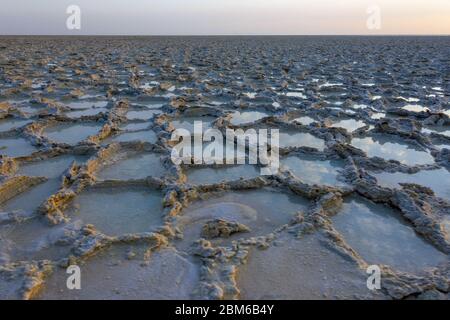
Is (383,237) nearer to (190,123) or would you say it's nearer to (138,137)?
(138,137)

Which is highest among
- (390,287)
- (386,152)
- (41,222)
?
(386,152)

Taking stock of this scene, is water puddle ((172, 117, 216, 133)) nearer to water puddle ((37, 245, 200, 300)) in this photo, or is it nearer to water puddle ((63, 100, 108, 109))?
water puddle ((63, 100, 108, 109))

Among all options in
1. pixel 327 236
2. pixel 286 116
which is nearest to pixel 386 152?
pixel 286 116

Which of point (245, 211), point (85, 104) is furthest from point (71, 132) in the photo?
point (245, 211)

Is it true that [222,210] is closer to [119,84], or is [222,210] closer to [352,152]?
[352,152]

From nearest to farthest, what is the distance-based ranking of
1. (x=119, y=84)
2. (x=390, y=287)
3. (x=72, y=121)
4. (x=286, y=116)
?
(x=390, y=287)
(x=72, y=121)
(x=286, y=116)
(x=119, y=84)

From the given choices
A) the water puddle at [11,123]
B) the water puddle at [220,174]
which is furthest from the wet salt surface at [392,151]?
the water puddle at [11,123]

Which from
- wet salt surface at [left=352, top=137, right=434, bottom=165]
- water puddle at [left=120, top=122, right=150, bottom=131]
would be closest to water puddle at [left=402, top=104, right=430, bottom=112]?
wet salt surface at [left=352, top=137, right=434, bottom=165]
